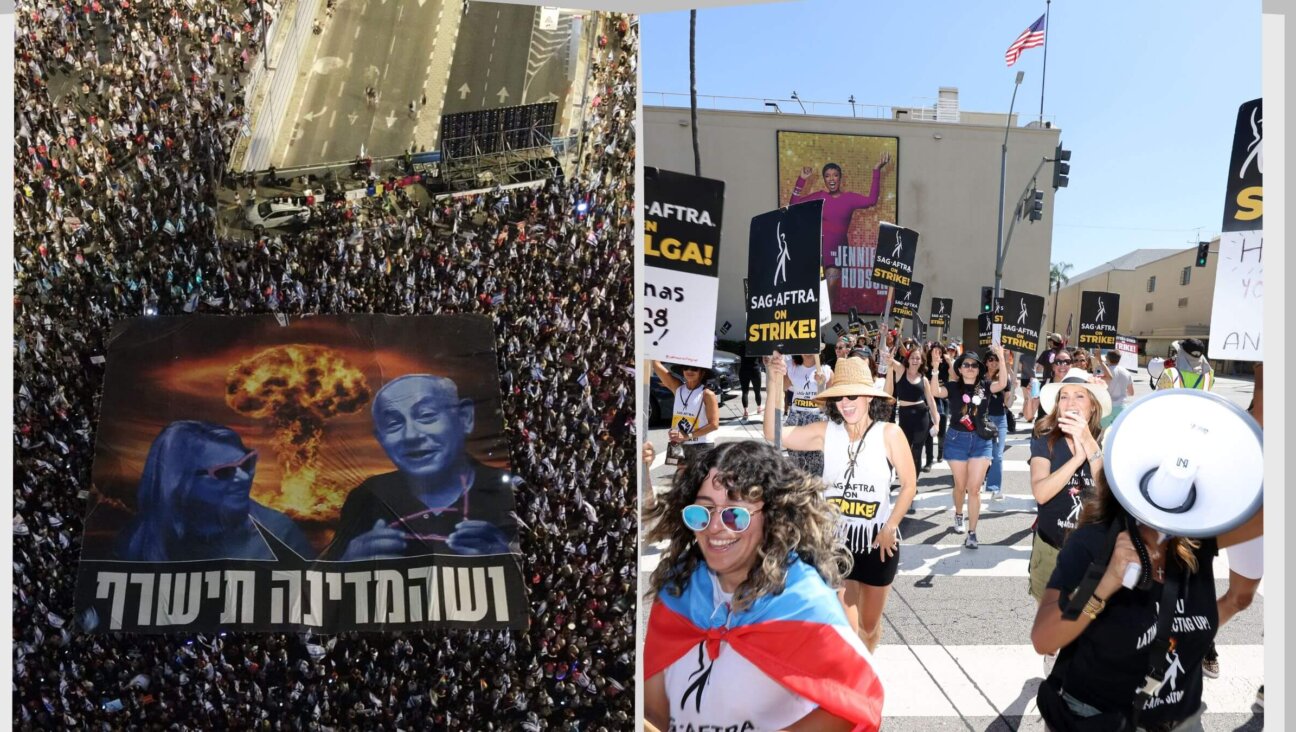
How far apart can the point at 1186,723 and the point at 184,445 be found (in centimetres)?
405

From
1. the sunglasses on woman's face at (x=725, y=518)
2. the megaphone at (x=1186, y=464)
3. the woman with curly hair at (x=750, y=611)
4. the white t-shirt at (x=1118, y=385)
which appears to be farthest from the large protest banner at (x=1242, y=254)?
the white t-shirt at (x=1118, y=385)

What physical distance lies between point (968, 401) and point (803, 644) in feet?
18.6

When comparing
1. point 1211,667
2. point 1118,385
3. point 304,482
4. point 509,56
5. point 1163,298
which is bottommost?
point 1211,667

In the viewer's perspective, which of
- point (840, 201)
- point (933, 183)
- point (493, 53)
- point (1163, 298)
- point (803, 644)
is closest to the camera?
point (803, 644)

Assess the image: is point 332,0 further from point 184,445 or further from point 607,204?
point 184,445

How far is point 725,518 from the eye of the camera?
2.66 m

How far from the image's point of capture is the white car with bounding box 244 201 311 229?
11.4 ft

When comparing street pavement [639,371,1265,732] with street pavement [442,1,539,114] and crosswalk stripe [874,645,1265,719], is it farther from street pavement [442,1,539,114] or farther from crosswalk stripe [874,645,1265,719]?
street pavement [442,1,539,114]

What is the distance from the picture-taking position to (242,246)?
3477 millimetres

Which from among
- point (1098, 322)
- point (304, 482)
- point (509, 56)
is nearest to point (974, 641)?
point (304, 482)

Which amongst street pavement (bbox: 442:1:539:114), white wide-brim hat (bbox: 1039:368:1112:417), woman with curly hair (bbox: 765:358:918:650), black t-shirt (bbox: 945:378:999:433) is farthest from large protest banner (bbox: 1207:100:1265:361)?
street pavement (bbox: 442:1:539:114)

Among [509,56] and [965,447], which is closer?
[509,56]

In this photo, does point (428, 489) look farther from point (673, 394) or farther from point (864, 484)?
point (673, 394)

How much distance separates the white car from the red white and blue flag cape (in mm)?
2354
